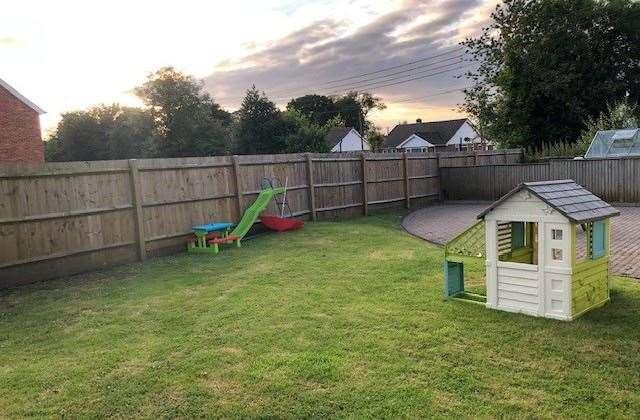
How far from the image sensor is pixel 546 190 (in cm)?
572

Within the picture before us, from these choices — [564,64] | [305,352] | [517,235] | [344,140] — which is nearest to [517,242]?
[517,235]

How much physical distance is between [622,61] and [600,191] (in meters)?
17.2

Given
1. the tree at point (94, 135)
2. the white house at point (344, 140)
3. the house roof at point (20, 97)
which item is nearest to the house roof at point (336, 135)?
the white house at point (344, 140)

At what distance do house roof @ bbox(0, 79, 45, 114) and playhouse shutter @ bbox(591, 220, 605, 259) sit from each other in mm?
25246

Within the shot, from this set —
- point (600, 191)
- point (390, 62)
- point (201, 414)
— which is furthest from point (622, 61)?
point (201, 414)

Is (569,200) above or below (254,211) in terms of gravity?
above

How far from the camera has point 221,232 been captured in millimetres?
10852

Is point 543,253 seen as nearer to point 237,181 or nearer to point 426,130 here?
point 237,181

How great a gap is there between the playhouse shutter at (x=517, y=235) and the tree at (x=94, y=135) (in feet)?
144

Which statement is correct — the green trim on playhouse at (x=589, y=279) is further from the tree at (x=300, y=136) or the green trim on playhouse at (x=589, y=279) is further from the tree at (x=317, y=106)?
the tree at (x=317, y=106)

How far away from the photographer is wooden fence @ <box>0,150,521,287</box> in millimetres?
8188

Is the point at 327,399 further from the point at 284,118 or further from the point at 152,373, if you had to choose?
the point at 284,118

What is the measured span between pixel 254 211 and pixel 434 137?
52792 mm

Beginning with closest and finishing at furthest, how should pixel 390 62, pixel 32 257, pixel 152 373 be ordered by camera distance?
pixel 152 373 < pixel 32 257 < pixel 390 62
